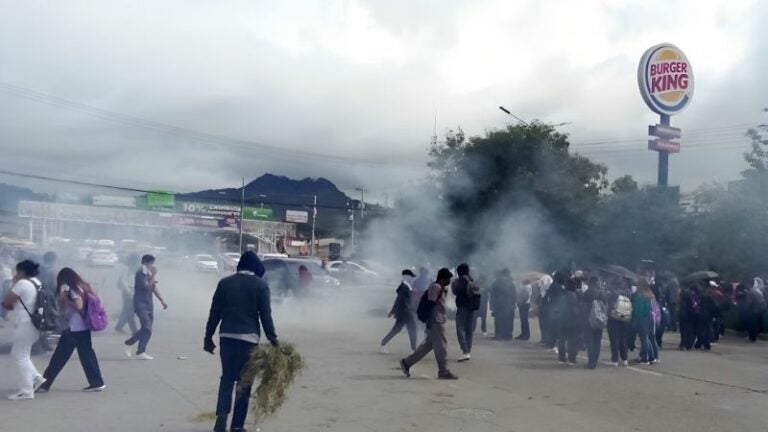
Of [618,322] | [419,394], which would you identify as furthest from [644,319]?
[419,394]

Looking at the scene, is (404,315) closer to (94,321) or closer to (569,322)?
(569,322)

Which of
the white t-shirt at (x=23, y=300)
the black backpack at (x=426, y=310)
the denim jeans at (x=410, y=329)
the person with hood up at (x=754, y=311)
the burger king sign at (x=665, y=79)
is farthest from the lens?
the burger king sign at (x=665, y=79)

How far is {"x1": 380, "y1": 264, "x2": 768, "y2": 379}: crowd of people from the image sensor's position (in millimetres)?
10992

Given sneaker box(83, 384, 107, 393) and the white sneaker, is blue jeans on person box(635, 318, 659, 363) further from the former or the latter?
the white sneaker

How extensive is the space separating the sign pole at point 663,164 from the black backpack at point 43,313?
21.6 meters

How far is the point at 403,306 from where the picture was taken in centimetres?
1343

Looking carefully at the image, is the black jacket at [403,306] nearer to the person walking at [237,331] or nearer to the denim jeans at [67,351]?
the denim jeans at [67,351]

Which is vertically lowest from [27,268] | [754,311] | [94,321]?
[754,311]

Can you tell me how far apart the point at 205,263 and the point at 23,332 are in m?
29.0

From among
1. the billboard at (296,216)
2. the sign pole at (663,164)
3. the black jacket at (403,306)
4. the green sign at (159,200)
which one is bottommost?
the black jacket at (403,306)

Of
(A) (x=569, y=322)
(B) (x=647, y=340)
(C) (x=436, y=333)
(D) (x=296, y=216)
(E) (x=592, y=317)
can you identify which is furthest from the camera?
(D) (x=296, y=216)

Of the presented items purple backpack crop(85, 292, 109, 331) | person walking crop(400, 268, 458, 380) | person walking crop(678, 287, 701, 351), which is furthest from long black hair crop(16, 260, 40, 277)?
person walking crop(678, 287, 701, 351)

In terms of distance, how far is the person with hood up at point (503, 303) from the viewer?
1590cm

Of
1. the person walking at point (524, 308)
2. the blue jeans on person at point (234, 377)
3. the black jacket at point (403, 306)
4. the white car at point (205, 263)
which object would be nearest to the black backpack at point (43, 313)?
the blue jeans on person at point (234, 377)
